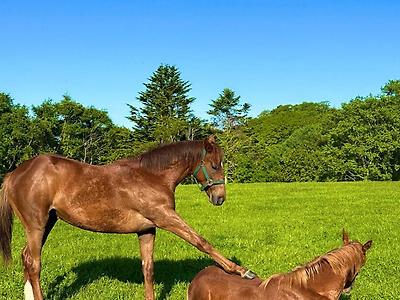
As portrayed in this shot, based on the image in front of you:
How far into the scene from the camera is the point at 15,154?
5959 centimetres

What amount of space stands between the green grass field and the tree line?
38294 mm

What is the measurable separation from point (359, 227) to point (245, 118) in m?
64.1

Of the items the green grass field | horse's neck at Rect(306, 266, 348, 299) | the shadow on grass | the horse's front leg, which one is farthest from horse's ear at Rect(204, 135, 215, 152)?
the shadow on grass

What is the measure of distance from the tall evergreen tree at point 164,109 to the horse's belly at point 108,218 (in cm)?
6120

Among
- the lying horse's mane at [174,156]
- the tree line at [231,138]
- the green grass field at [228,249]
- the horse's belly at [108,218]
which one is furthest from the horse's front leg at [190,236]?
the tree line at [231,138]

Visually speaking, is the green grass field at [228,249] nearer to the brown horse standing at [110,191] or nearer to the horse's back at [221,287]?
the brown horse standing at [110,191]

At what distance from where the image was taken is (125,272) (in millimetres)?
9500

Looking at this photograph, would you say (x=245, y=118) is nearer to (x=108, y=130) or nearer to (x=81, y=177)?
(x=108, y=130)

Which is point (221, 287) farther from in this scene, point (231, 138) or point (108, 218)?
point (231, 138)

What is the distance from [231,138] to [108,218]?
61645 millimetres

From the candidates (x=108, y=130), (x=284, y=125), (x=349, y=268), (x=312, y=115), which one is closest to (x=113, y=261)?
(x=349, y=268)

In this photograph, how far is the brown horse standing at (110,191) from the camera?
21.2ft

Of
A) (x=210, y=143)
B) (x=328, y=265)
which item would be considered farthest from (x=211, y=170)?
(x=328, y=265)

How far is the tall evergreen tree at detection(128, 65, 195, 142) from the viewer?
68688 millimetres
